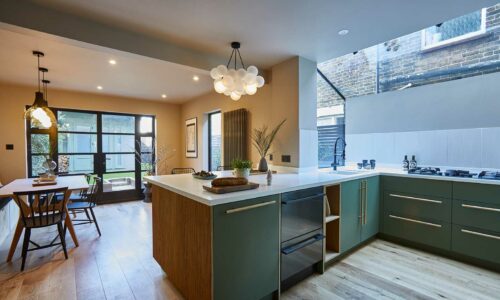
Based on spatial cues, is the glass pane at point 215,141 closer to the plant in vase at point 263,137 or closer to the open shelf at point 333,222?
the plant in vase at point 263,137

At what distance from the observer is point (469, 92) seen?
2.70m

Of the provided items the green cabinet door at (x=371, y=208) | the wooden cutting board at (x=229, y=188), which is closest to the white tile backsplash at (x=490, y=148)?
the green cabinet door at (x=371, y=208)

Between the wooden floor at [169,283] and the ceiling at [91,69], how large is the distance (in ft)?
7.47

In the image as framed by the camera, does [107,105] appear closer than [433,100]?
No

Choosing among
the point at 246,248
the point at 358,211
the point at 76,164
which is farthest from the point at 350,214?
the point at 76,164

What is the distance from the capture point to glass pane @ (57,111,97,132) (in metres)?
4.91

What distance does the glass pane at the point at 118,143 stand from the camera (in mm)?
5426

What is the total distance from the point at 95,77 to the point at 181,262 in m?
3.72

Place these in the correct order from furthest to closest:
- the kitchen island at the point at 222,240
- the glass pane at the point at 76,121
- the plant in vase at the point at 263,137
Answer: the glass pane at the point at 76,121 < the plant in vase at the point at 263,137 < the kitchen island at the point at 222,240

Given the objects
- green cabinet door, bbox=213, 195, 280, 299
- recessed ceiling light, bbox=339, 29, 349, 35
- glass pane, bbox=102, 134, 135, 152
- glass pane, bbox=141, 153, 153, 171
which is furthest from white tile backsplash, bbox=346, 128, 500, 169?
glass pane, bbox=102, 134, 135, 152

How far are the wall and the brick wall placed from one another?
0.46 feet

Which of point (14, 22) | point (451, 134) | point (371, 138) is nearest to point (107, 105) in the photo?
point (14, 22)

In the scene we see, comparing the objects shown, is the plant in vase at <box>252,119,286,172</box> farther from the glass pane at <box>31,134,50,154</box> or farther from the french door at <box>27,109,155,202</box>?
the glass pane at <box>31,134,50,154</box>

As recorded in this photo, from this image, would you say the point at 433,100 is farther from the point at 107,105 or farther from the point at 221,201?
the point at 107,105
